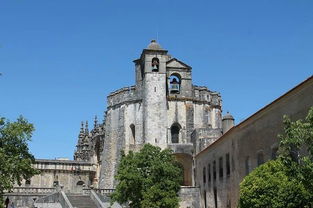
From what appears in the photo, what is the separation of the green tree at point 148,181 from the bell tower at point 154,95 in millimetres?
13270

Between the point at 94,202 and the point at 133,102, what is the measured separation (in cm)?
1335

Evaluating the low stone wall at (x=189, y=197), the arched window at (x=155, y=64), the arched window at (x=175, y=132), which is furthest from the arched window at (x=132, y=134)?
the low stone wall at (x=189, y=197)

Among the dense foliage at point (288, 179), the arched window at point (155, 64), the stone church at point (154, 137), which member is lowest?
the dense foliage at point (288, 179)

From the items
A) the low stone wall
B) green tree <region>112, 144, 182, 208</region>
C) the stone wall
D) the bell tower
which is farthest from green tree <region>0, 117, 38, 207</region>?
the bell tower

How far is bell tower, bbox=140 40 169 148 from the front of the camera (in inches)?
1777

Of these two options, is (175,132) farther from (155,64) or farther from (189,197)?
(189,197)

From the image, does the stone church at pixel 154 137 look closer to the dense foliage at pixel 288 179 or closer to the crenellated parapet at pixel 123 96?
the crenellated parapet at pixel 123 96

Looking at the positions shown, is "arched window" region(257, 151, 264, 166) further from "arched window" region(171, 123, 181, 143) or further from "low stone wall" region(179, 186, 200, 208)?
"arched window" region(171, 123, 181, 143)

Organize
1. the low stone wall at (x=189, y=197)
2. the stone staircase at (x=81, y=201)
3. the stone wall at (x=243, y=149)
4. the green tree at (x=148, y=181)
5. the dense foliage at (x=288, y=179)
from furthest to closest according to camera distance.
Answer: the low stone wall at (x=189, y=197), the stone staircase at (x=81, y=201), the green tree at (x=148, y=181), the stone wall at (x=243, y=149), the dense foliage at (x=288, y=179)

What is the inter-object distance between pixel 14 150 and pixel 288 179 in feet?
54.6

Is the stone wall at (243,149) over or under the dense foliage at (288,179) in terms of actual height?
over

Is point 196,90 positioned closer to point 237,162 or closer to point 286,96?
point 237,162

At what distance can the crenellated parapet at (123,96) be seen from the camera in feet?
156

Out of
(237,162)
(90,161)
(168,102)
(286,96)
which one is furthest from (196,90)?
(286,96)
